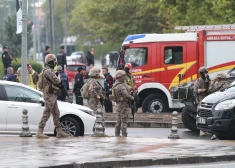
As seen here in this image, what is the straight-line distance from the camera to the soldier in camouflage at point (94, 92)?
2089 cm

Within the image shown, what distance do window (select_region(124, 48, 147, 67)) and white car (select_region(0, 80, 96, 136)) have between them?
9.12 m

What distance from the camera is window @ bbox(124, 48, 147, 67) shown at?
1142 inches

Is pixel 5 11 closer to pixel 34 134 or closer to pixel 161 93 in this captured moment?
pixel 161 93

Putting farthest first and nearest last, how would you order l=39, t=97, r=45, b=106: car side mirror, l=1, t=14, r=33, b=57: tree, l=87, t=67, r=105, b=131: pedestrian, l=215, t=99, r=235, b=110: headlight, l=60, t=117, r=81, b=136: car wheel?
l=1, t=14, r=33, b=57: tree < l=87, t=67, r=105, b=131: pedestrian < l=60, t=117, r=81, b=136: car wheel < l=39, t=97, r=45, b=106: car side mirror < l=215, t=99, r=235, b=110: headlight

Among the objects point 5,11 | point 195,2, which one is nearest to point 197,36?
point 195,2

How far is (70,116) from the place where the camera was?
1991 centimetres

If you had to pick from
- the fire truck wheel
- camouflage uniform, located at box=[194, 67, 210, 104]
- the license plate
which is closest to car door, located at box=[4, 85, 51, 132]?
the license plate

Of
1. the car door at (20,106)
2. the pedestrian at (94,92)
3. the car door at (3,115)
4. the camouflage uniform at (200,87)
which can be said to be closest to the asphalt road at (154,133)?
the camouflage uniform at (200,87)

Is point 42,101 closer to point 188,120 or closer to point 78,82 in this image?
point 188,120

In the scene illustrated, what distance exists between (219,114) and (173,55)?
406 inches

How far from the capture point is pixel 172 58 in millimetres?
28719

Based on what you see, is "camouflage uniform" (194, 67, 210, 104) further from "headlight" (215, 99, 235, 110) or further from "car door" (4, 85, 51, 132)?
"car door" (4, 85, 51, 132)

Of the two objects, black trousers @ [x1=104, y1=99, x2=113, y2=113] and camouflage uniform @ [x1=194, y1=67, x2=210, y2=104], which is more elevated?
camouflage uniform @ [x1=194, y1=67, x2=210, y2=104]

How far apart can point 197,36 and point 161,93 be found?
2362 millimetres
